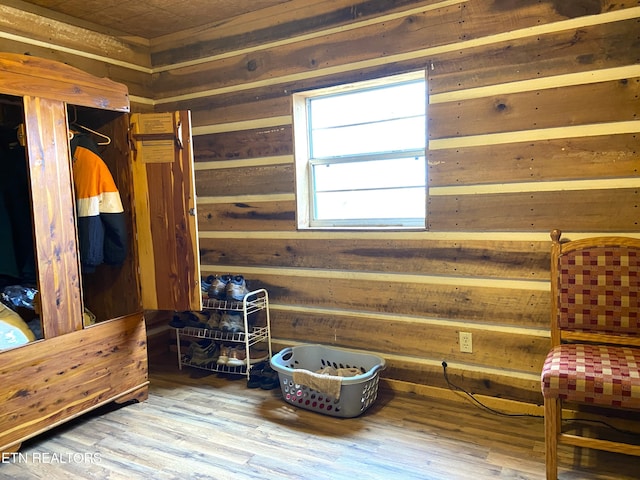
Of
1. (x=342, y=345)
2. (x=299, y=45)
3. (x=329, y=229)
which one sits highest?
(x=299, y=45)

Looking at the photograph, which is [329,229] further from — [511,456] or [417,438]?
A: [511,456]

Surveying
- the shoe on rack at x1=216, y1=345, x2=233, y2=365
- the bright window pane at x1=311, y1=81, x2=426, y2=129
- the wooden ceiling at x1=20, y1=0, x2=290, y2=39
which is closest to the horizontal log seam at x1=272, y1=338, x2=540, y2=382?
the shoe on rack at x1=216, y1=345, x2=233, y2=365

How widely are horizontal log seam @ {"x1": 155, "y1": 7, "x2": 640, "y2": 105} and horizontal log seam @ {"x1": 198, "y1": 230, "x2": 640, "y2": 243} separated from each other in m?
0.94

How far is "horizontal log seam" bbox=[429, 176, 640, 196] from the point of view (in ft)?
7.23

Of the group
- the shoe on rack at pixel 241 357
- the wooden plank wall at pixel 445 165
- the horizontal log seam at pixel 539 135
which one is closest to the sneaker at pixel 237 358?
the shoe on rack at pixel 241 357

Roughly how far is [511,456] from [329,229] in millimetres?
1585

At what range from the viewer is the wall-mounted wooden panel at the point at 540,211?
7.25 feet

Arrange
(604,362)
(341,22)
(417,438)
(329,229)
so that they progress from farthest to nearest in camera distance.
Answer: (329,229)
(341,22)
(417,438)
(604,362)

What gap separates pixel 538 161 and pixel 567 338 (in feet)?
2.85

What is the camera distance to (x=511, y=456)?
212cm

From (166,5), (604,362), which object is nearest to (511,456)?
(604,362)

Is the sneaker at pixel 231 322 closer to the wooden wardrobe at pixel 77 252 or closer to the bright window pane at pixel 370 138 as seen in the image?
the wooden wardrobe at pixel 77 252

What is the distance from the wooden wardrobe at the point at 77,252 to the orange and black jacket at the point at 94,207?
13cm

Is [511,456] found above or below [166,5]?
below
